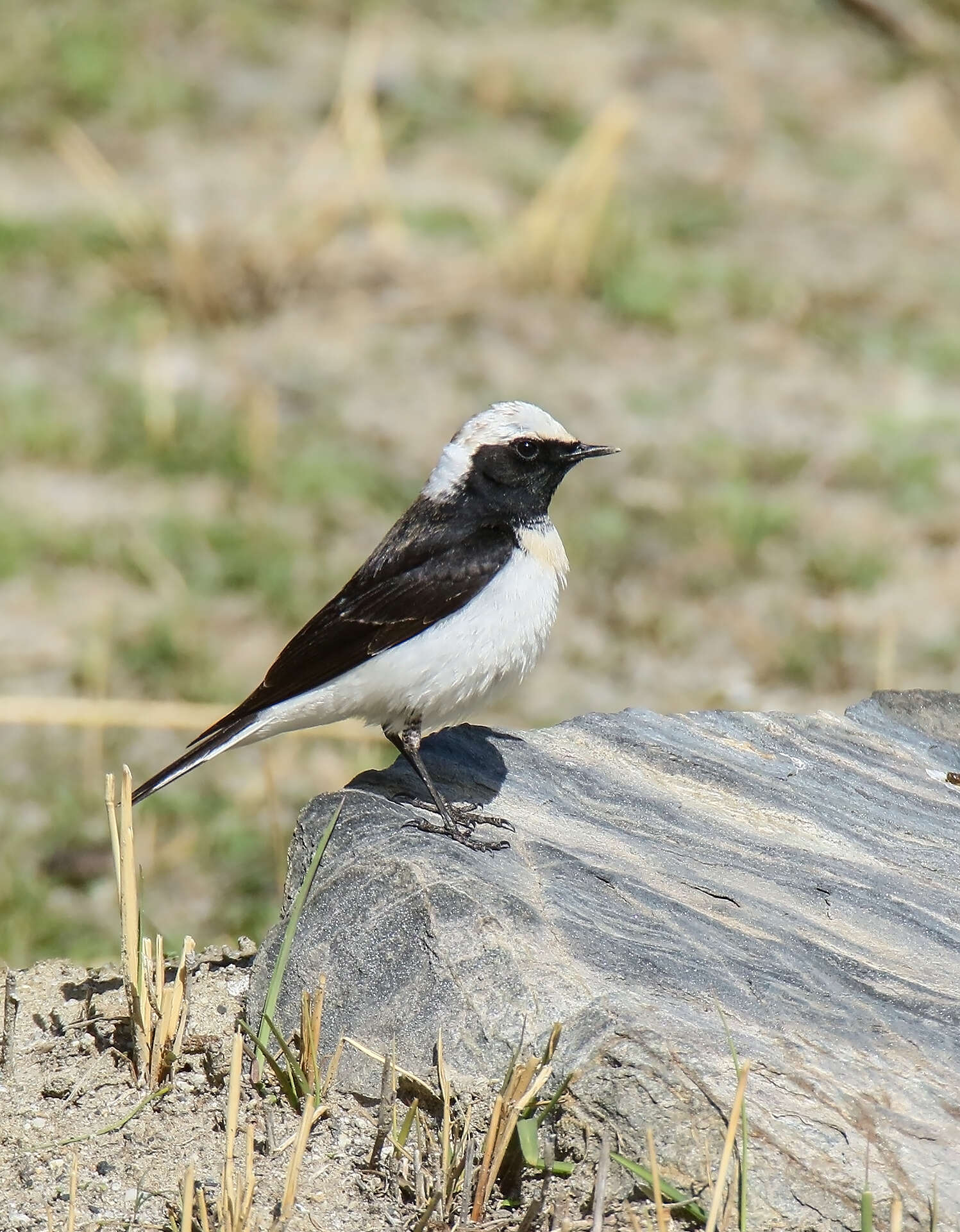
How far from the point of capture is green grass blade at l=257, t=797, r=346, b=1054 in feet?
12.5

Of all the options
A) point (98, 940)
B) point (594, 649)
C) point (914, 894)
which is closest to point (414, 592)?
point (914, 894)

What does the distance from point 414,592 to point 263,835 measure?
2.54 metres

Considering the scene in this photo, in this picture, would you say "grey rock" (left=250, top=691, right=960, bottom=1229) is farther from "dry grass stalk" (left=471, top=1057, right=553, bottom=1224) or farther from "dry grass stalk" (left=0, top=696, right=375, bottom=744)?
"dry grass stalk" (left=0, top=696, right=375, bottom=744)

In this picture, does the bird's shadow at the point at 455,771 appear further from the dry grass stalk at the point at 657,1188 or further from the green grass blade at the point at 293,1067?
the dry grass stalk at the point at 657,1188

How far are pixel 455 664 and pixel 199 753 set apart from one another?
82cm

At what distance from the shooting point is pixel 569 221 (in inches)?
456

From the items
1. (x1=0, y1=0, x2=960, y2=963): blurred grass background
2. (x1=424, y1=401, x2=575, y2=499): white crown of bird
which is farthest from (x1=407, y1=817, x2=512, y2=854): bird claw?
(x1=0, y1=0, x2=960, y2=963): blurred grass background

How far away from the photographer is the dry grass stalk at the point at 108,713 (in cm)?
704

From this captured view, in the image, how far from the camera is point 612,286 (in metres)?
11.9

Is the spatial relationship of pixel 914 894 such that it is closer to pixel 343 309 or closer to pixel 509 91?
pixel 343 309

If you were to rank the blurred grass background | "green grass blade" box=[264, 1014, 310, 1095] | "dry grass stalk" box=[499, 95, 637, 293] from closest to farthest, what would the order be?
"green grass blade" box=[264, 1014, 310, 1095]
the blurred grass background
"dry grass stalk" box=[499, 95, 637, 293]

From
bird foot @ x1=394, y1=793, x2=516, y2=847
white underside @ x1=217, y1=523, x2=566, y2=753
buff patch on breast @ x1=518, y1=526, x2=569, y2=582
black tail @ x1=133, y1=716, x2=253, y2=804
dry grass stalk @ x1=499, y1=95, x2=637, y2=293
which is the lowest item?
bird foot @ x1=394, y1=793, x2=516, y2=847

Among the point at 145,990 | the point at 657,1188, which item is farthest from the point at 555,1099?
the point at 145,990

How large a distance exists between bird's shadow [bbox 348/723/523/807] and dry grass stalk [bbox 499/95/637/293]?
282 inches
